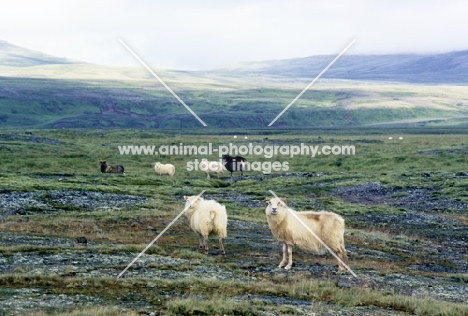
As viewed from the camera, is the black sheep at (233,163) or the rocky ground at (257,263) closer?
the rocky ground at (257,263)

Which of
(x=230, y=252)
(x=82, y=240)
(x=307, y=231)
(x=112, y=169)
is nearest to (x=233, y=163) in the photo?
(x=112, y=169)

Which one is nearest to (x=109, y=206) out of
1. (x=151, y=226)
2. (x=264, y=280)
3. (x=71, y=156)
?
(x=151, y=226)

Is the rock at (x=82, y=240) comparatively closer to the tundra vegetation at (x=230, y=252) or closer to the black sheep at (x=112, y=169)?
the tundra vegetation at (x=230, y=252)

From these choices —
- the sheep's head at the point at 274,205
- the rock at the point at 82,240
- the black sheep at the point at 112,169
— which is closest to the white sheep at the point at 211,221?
the sheep's head at the point at 274,205

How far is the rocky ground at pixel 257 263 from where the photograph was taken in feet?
48.2

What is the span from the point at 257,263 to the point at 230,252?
104 inches

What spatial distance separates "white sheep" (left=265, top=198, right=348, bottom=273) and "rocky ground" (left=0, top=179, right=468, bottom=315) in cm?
75

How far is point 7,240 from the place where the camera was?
73.7ft

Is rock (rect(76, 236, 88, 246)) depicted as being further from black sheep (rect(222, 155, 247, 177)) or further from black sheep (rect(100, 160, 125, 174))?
black sheep (rect(222, 155, 247, 177))

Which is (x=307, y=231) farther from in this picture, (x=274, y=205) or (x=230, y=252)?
(x=230, y=252)

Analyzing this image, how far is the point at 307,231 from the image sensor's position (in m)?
20.2

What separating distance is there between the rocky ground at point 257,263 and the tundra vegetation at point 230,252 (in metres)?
0.06

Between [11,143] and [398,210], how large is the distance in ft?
207

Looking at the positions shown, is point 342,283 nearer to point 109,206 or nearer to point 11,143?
point 109,206
